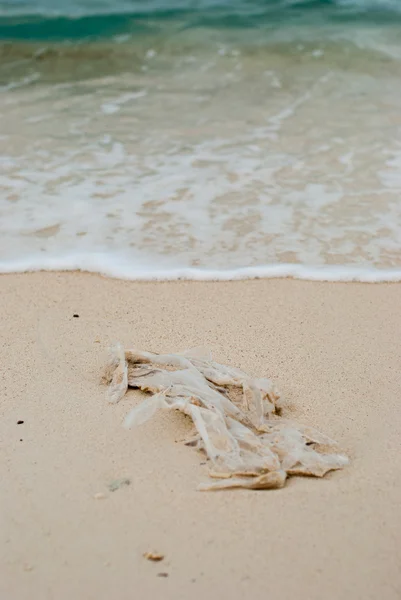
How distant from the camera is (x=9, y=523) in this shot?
1.67 m

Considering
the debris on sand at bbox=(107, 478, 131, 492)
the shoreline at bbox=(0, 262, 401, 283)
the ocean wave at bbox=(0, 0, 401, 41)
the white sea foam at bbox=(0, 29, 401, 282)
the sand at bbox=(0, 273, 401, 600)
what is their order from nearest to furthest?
1. the sand at bbox=(0, 273, 401, 600)
2. the debris on sand at bbox=(107, 478, 131, 492)
3. the shoreline at bbox=(0, 262, 401, 283)
4. the white sea foam at bbox=(0, 29, 401, 282)
5. the ocean wave at bbox=(0, 0, 401, 41)

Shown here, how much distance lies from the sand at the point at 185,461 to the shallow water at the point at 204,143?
0.37 meters

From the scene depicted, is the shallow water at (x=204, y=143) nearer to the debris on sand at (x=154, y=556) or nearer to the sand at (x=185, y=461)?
the sand at (x=185, y=461)

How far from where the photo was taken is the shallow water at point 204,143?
11.0 feet

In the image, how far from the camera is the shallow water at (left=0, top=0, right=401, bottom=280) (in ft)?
11.0

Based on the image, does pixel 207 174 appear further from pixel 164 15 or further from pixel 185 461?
pixel 164 15

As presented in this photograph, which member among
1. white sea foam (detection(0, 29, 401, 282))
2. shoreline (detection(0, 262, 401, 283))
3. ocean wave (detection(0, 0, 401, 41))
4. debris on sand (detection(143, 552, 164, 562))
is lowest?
shoreline (detection(0, 262, 401, 283))

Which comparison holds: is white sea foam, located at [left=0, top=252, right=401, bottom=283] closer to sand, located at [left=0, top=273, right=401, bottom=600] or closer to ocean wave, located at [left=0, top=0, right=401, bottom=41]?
sand, located at [left=0, top=273, right=401, bottom=600]

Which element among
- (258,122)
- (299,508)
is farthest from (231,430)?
(258,122)

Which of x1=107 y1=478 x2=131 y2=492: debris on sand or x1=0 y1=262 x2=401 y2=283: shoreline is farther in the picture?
x1=0 y1=262 x2=401 y2=283: shoreline

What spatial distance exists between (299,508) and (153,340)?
3.41 feet

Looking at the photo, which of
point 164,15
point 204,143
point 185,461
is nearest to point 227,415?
point 185,461

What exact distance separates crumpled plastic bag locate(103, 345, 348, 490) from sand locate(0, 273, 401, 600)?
0.04m

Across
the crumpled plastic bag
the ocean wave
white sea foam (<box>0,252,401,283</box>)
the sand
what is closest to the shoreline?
white sea foam (<box>0,252,401,283</box>)
